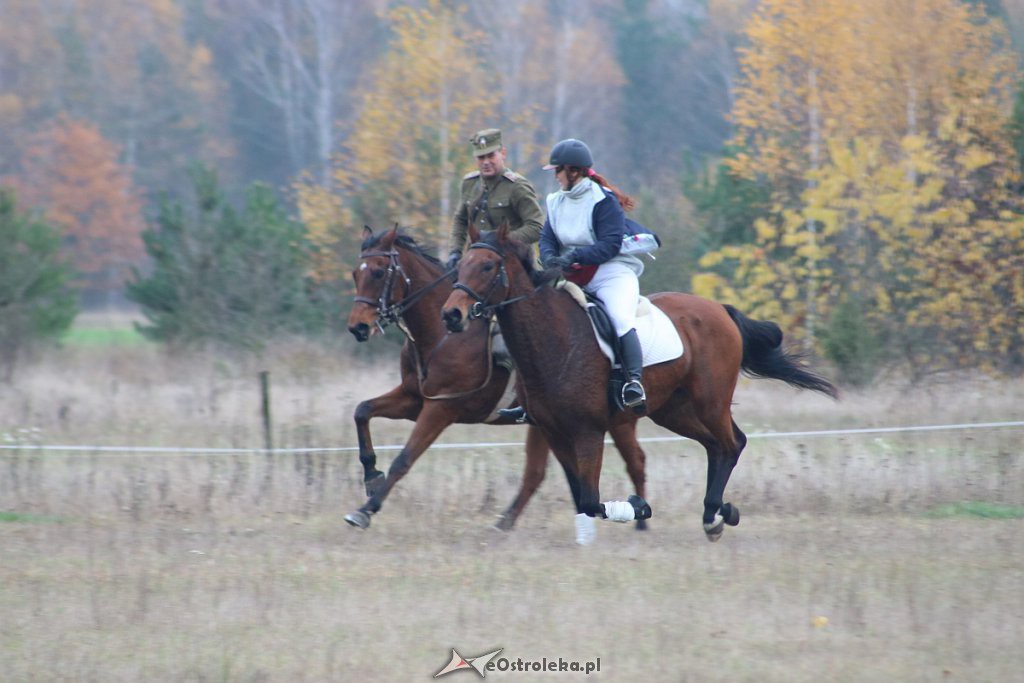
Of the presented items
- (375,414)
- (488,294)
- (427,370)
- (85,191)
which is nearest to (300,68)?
(85,191)

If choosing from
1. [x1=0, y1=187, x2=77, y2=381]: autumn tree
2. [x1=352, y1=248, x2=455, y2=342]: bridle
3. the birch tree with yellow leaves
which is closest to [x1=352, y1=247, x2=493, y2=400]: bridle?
[x1=352, y1=248, x2=455, y2=342]: bridle

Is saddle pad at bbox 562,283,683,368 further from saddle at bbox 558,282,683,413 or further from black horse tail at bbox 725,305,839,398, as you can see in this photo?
black horse tail at bbox 725,305,839,398

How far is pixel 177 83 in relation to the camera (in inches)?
2170

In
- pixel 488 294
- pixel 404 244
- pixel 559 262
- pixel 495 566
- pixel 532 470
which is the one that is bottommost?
pixel 495 566

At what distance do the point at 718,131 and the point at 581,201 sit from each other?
140 ft

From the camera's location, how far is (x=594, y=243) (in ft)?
26.6

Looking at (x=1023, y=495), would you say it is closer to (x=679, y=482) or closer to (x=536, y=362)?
(x=679, y=482)

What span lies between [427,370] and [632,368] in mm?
1809

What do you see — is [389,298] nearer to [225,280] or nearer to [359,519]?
[359,519]

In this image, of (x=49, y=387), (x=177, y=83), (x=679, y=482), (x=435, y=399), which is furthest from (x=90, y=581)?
(x=177, y=83)

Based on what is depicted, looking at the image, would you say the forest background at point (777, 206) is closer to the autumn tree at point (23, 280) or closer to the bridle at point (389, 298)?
the autumn tree at point (23, 280)

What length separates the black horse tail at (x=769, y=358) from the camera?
9.40 m

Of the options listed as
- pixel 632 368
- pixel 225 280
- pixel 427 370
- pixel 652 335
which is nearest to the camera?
pixel 632 368

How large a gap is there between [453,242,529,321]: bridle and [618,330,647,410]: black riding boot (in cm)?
74
